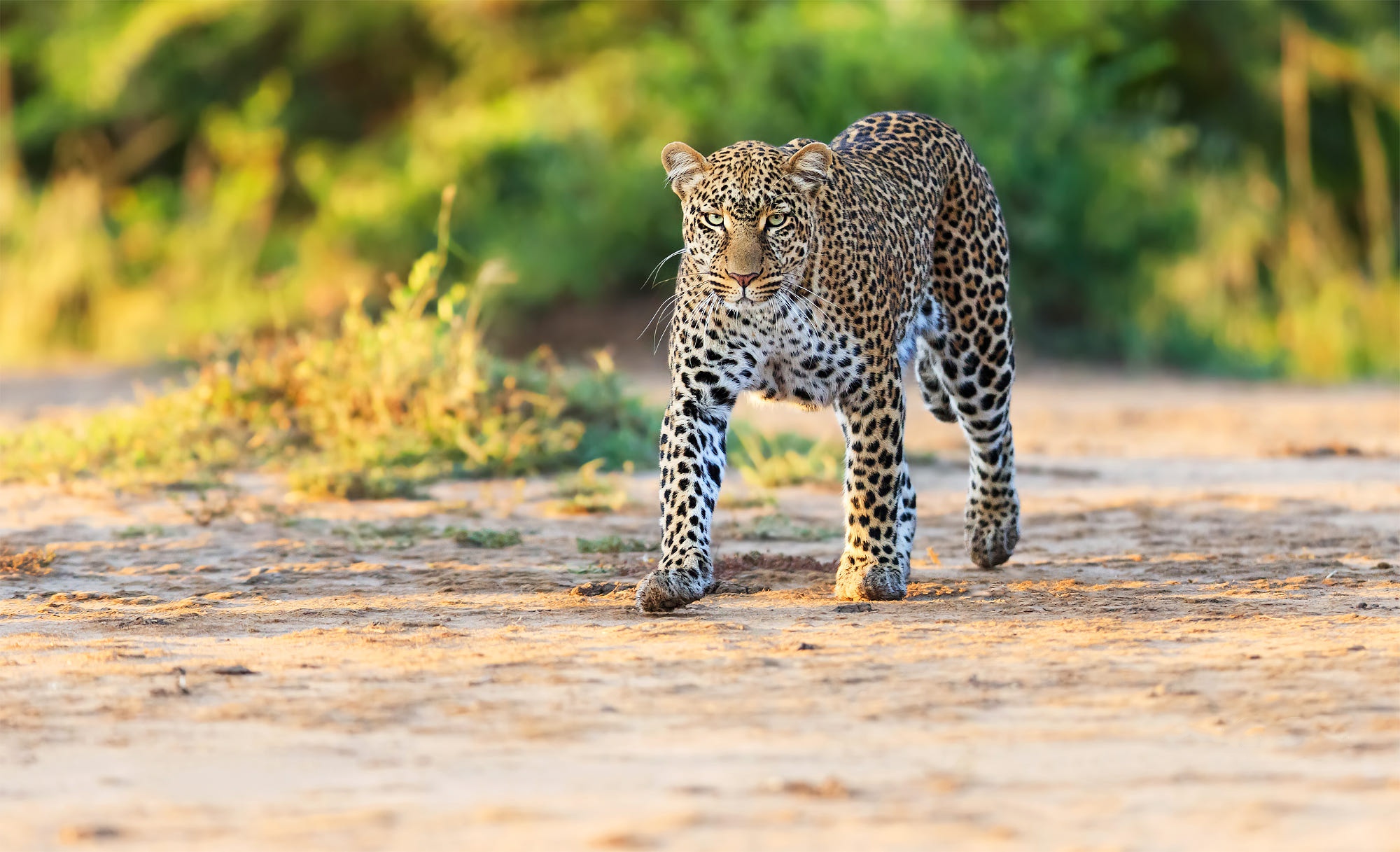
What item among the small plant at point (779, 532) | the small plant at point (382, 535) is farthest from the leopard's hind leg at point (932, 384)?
the small plant at point (382, 535)

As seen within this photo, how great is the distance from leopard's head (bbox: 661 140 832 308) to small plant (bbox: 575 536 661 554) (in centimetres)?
164

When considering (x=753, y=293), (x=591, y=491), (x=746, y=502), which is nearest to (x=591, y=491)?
(x=591, y=491)

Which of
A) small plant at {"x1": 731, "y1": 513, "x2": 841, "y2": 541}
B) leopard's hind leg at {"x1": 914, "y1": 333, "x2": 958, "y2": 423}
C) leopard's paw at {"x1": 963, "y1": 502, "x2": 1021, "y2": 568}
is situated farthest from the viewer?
small plant at {"x1": 731, "y1": 513, "x2": 841, "y2": 541}

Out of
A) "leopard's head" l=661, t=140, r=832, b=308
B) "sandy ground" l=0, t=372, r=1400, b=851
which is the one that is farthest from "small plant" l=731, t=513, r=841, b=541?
"leopard's head" l=661, t=140, r=832, b=308

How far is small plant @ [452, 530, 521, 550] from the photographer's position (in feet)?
25.3

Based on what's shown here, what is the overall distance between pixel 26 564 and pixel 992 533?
3.51m

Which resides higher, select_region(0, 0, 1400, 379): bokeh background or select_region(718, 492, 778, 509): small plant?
select_region(0, 0, 1400, 379): bokeh background

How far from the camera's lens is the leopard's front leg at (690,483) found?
20.3 feet

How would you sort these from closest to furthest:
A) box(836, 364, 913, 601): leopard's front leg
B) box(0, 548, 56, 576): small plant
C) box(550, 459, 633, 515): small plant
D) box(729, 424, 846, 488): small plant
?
box(836, 364, 913, 601): leopard's front leg → box(0, 548, 56, 576): small plant → box(550, 459, 633, 515): small plant → box(729, 424, 846, 488): small plant

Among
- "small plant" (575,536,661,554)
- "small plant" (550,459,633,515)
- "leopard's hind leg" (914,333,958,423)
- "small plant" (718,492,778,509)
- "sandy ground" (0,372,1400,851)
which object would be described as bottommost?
"sandy ground" (0,372,1400,851)

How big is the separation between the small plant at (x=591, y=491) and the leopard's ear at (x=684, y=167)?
262 cm

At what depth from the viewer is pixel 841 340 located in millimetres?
6277

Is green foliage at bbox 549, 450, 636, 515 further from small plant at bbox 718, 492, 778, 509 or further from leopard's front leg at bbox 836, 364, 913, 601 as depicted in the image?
leopard's front leg at bbox 836, 364, 913, 601

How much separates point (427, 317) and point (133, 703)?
5950 millimetres
